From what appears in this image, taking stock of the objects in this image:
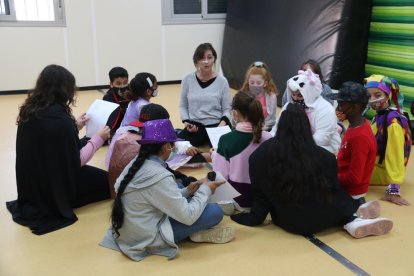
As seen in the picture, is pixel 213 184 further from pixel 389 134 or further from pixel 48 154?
pixel 389 134

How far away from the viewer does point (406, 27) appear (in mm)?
4340

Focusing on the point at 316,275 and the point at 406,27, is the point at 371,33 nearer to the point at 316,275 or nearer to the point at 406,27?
the point at 406,27

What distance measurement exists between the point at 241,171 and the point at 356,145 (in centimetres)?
67

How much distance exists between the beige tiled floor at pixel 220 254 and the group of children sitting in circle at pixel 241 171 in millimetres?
62

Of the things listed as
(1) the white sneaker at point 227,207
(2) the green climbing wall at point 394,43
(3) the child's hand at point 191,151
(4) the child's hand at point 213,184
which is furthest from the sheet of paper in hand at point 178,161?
(2) the green climbing wall at point 394,43

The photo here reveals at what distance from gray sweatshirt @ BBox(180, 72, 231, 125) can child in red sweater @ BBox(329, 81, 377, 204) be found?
134 cm

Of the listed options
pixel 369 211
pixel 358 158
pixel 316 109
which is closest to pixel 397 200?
pixel 369 211

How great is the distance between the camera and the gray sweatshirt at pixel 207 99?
3.72 m

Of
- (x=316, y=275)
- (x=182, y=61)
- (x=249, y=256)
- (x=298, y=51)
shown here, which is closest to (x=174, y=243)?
(x=249, y=256)

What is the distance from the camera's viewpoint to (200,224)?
2.19 m

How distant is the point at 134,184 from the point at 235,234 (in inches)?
27.5

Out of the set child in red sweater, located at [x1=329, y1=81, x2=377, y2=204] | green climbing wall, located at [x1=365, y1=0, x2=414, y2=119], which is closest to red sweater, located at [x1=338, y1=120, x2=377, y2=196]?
child in red sweater, located at [x1=329, y1=81, x2=377, y2=204]

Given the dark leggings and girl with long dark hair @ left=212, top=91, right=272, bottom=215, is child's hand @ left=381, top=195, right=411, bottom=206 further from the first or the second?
the dark leggings

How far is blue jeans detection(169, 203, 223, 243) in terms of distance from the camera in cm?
215
